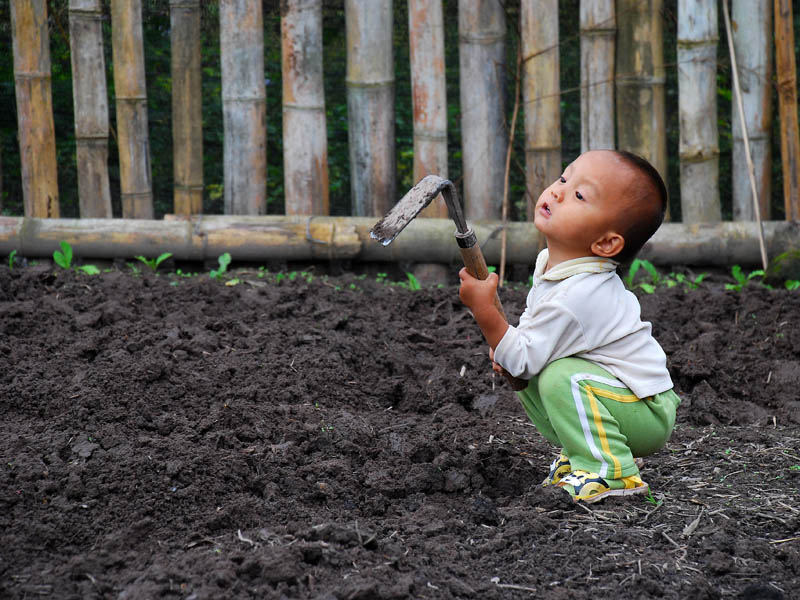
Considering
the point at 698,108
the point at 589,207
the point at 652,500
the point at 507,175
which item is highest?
the point at 698,108

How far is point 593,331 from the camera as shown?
218 centimetres

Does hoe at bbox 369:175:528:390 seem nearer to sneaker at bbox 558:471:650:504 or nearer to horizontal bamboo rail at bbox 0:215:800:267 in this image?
sneaker at bbox 558:471:650:504

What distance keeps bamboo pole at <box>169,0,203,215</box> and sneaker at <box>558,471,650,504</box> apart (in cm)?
326

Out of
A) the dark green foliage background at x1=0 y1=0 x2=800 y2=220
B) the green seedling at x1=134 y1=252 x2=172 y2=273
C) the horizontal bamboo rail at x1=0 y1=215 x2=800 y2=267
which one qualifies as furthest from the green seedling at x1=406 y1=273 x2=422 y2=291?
the green seedling at x1=134 y1=252 x2=172 y2=273

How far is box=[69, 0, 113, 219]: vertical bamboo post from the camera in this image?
4695mm

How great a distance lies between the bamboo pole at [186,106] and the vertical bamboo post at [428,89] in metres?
1.15

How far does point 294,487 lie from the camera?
2281mm

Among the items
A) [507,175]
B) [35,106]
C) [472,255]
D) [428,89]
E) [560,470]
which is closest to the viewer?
[472,255]

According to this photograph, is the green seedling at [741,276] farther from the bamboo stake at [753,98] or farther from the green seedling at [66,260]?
the green seedling at [66,260]

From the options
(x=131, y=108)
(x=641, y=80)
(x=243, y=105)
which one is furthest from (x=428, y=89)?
(x=131, y=108)

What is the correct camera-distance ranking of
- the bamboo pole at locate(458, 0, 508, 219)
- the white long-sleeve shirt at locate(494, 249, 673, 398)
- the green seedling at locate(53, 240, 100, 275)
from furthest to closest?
the bamboo pole at locate(458, 0, 508, 219)
the green seedling at locate(53, 240, 100, 275)
the white long-sleeve shirt at locate(494, 249, 673, 398)

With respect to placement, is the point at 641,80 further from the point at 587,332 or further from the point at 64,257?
the point at 64,257

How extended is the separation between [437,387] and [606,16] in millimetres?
2394

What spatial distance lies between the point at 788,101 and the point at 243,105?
2750 millimetres
